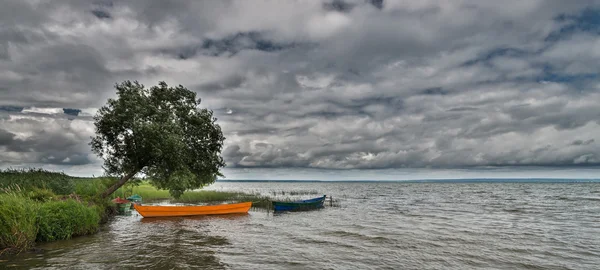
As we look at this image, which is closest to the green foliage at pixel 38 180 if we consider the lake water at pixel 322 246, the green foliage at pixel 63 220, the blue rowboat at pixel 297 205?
the lake water at pixel 322 246

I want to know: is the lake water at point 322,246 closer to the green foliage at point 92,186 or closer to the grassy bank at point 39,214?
the grassy bank at point 39,214

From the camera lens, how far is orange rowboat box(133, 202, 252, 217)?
A: 30.9 metres

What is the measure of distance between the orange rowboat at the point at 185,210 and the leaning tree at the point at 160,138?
3.21 metres

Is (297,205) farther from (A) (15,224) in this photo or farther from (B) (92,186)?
(A) (15,224)

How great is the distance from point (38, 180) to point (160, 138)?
10120 mm

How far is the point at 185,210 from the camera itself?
108 ft


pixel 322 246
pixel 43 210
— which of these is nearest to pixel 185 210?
pixel 43 210

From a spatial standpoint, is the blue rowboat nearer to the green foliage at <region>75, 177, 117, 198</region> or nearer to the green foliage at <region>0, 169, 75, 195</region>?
the green foliage at <region>75, 177, 117, 198</region>

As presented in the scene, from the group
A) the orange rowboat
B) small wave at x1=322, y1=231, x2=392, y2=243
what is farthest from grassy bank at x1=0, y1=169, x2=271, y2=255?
small wave at x1=322, y1=231, x2=392, y2=243

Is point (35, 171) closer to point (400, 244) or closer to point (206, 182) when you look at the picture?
point (206, 182)

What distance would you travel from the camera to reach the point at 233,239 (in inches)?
858

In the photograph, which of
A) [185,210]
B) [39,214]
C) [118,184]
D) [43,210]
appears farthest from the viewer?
[185,210]

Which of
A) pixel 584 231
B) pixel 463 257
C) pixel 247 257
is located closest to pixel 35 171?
pixel 247 257

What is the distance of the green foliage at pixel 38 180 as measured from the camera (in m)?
25.9
